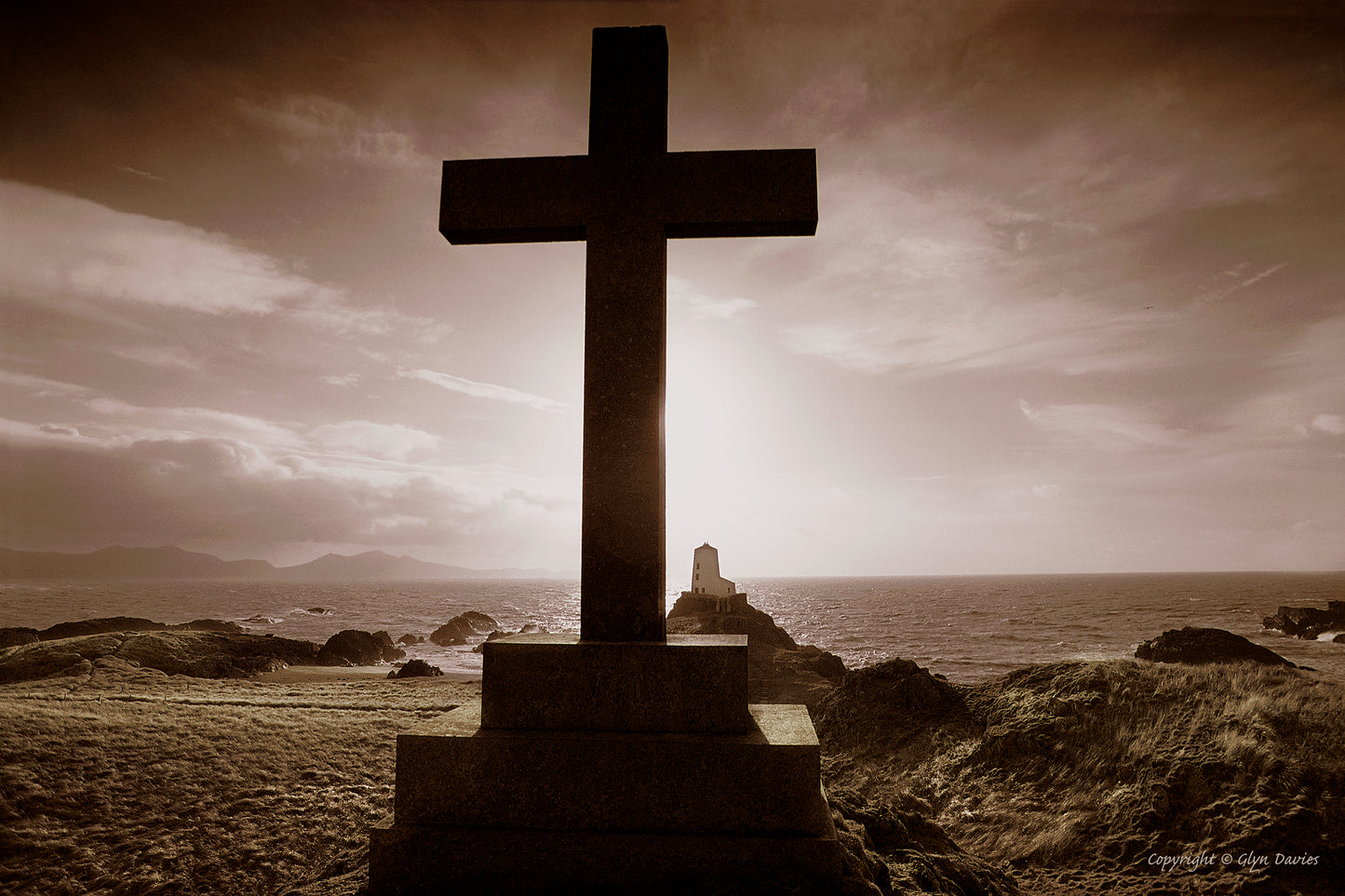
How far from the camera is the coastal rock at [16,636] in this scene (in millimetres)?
33000

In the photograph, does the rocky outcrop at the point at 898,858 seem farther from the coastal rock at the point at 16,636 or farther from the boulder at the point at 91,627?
the boulder at the point at 91,627

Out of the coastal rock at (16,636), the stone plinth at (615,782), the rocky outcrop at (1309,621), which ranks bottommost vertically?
the rocky outcrop at (1309,621)

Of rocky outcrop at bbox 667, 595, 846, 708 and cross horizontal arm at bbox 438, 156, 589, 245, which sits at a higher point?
cross horizontal arm at bbox 438, 156, 589, 245

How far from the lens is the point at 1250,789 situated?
243 inches

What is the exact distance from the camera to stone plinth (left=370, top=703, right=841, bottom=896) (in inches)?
123

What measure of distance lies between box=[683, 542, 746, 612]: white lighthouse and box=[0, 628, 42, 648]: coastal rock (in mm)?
36596

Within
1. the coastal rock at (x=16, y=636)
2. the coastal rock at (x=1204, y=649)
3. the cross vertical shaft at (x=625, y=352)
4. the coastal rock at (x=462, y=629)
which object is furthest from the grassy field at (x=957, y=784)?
the coastal rock at (x=462, y=629)

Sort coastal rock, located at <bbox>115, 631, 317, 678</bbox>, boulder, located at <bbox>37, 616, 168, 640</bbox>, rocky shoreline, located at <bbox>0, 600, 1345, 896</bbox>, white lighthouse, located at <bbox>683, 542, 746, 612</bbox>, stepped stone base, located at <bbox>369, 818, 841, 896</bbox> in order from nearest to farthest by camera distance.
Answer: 1. stepped stone base, located at <bbox>369, 818, 841, 896</bbox>
2. rocky shoreline, located at <bbox>0, 600, 1345, 896</bbox>
3. coastal rock, located at <bbox>115, 631, 317, 678</bbox>
4. boulder, located at <bbox>37, 616, 168, 640</bbox>
5. white lighthouse, located at <bbox>683, 542, 746, 612</bbox>

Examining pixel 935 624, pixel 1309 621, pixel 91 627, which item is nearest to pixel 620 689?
pixel 91 627

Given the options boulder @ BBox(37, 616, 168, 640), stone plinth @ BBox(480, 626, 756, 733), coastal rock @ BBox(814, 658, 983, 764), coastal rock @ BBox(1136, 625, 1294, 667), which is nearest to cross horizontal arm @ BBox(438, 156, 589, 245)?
stone plinth @ BBox(480, 626, 756, 733)

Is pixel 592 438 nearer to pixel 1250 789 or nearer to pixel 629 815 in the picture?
pixel 629 815

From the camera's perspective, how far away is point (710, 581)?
4762 cm

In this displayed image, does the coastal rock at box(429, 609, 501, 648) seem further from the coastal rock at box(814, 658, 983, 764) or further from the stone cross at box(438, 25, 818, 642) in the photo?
the stone cross at box(438, 25, 818, 642)

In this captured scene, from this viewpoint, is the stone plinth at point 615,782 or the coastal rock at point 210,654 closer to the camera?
the stone plinth at point 615,782
